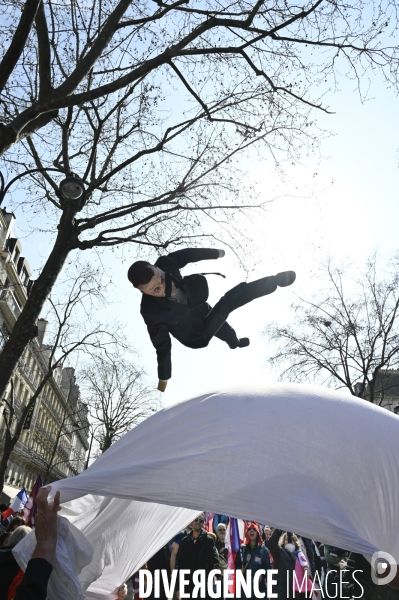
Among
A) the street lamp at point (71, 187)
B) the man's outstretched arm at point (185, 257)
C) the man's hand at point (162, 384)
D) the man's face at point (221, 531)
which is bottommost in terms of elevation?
the man's face at point (221, 531)

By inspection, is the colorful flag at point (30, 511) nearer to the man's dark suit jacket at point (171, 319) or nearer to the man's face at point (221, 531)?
the man's dark suit jacket at point (171, 319)

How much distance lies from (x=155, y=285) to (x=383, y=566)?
8.76 feet

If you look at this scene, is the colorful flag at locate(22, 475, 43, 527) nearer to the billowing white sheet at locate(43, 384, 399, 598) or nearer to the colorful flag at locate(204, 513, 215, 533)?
the billowing white sheet at locate(43, 384, 399, 598)

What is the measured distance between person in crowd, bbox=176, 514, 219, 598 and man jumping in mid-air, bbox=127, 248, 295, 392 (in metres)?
5.21

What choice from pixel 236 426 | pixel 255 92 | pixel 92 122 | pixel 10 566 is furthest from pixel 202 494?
pixel 92 122

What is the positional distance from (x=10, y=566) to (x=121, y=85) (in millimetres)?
5237

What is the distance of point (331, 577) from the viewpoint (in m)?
10.6

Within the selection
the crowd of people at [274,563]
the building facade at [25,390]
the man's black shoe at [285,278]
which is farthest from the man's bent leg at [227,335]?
the building facade at [25,390]

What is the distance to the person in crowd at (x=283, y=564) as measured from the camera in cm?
977

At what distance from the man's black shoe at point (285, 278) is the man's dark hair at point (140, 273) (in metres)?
1.09

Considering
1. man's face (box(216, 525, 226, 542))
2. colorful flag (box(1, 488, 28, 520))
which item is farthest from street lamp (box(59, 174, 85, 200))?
colorful flag (box(1, 488, 28, 520))

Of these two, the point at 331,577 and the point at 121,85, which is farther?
the point at 331,577

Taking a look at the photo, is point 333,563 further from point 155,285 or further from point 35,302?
point 155,285

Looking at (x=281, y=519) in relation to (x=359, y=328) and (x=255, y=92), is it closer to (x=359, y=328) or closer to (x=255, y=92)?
(x=255, y=92)
